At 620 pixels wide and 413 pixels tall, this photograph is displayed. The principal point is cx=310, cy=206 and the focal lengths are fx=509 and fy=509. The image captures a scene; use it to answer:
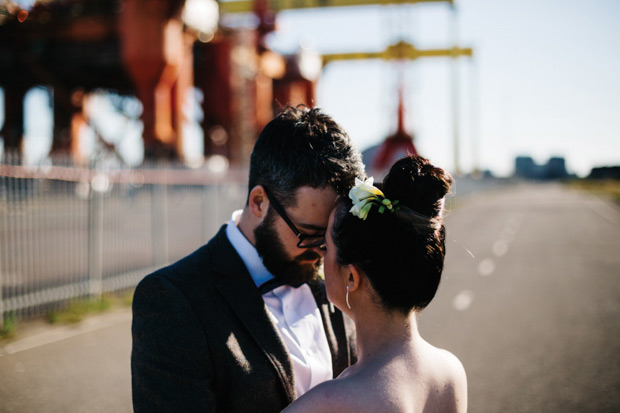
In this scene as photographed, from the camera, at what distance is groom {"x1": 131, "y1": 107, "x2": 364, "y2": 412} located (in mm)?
1619

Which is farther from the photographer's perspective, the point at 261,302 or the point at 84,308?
the point at 84,308

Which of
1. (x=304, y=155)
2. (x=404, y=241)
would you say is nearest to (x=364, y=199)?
(x=404, y=241)

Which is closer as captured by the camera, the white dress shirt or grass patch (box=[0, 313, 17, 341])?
the white dress shirt

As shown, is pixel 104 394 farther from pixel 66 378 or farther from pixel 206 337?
Result: pixel 206 337

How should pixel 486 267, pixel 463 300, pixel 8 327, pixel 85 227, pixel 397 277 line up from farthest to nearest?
pixel 486 267, pixel 463 300, pixel 85 227, pixel 8 327, pixel 397 277

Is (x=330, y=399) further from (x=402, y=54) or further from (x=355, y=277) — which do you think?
Answer: (x=402, y=54)

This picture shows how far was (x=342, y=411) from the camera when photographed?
56.6 inches

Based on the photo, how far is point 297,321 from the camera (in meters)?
2.01

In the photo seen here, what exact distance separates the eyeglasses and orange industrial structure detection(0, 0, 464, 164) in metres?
15.8

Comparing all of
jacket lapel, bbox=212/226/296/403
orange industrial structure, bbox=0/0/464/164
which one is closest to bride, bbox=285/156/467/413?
jacket lapel, bbox=212/226/296/403

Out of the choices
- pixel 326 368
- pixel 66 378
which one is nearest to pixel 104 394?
pixel 66 378

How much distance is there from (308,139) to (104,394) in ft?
12.7

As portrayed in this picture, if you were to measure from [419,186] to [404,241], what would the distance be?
200 millimetres

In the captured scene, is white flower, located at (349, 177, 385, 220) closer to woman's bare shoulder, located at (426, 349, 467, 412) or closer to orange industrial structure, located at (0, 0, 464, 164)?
woman's bare shoulder, located at (426, 349, 467, 412)
